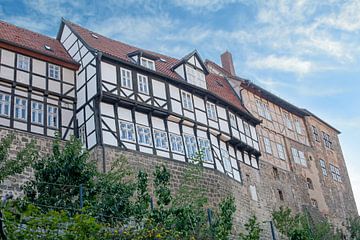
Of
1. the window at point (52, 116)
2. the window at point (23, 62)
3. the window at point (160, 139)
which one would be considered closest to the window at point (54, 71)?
the window at point (23, 62)

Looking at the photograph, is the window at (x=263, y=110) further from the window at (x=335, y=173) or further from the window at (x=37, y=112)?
the window at (x=37, y=112)

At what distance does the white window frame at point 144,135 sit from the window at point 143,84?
1.89 meters

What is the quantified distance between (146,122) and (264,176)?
9.37m

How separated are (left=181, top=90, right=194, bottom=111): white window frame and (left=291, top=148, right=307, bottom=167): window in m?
10.5

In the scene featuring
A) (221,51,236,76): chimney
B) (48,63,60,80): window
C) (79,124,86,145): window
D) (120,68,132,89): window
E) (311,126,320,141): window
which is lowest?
(79,124,86,145): window

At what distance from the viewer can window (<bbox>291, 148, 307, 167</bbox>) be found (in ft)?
105

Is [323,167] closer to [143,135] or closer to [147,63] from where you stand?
[147,63]

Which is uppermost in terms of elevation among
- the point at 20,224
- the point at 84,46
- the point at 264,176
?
the point at 84,46

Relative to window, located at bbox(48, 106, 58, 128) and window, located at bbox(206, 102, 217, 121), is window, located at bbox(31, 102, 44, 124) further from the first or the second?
window, located at bbox(206, 102, 217, 121)

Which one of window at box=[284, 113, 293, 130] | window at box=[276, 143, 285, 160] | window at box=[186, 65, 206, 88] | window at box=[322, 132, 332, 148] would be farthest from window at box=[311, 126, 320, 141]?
window at box=[186, 65, 206, 88]

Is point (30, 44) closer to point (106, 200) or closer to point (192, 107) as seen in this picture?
point (192, 107)

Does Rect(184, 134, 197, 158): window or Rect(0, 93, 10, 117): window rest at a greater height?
Rect(0, 93, 10, 117): window

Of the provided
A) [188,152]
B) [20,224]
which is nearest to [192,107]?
[188,152]

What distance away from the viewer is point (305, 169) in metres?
32.4
